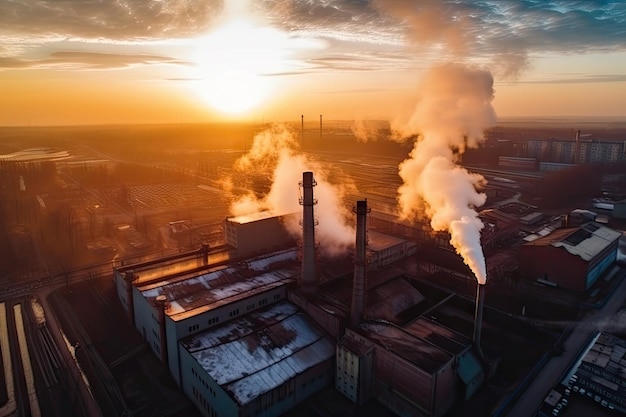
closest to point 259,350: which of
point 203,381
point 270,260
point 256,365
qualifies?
point 256,365

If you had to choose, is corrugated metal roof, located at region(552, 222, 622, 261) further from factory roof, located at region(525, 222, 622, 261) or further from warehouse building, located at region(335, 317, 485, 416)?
warehouse building, located at region(335, 317, 485, 416)

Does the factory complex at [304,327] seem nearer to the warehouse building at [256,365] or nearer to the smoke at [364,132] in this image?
the warehouse building at [256,365]

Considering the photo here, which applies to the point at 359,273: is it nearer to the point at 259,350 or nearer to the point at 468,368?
the point at 259,350

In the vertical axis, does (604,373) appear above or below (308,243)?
below

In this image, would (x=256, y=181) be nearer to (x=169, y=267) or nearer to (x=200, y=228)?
(x=200, y=228)

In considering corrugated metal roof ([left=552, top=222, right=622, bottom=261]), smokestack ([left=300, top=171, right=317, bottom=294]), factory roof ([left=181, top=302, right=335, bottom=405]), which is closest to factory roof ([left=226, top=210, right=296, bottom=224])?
smokestack ([left=300, top=171, right=317, bottom=294])
